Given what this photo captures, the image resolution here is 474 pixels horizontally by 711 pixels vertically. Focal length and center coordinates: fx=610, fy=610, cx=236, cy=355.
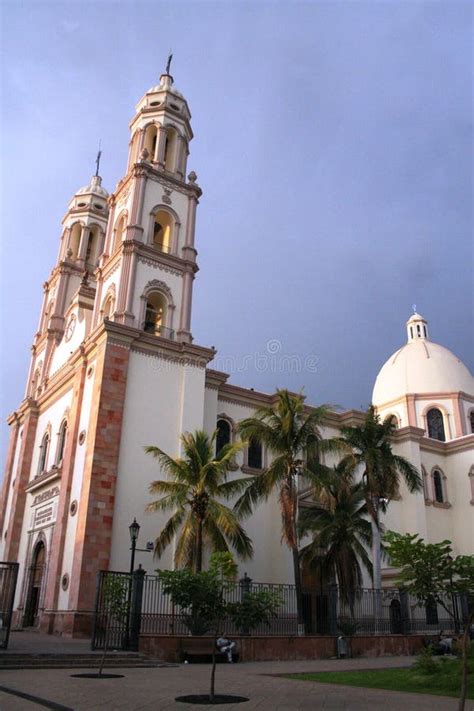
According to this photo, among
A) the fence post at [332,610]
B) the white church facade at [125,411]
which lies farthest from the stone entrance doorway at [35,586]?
the fence post at [332,610]

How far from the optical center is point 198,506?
2120 cm

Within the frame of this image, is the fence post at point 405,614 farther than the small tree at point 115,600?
Yes

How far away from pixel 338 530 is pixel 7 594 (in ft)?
42.3

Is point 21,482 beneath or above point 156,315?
beneath

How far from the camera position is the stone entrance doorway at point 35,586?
25.8m

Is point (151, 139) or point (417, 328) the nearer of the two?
point (151, 139)

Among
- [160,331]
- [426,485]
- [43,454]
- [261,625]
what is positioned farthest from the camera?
[426,485]

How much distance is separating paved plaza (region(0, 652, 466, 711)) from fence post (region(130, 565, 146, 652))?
2.45 metres

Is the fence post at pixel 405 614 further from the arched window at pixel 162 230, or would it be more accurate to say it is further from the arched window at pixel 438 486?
the arched window at pixel 162 230

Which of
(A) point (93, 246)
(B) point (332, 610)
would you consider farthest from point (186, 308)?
(B) point (332, 610)

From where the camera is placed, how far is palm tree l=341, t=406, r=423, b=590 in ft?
78.6

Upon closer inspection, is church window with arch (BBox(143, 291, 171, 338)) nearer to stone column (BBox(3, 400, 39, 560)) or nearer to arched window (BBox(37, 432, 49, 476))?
arched window (BBox(37, 432, 49, 476))

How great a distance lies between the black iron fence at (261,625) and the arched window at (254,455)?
6302 millimetres

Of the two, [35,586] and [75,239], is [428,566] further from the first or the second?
[75,239]
